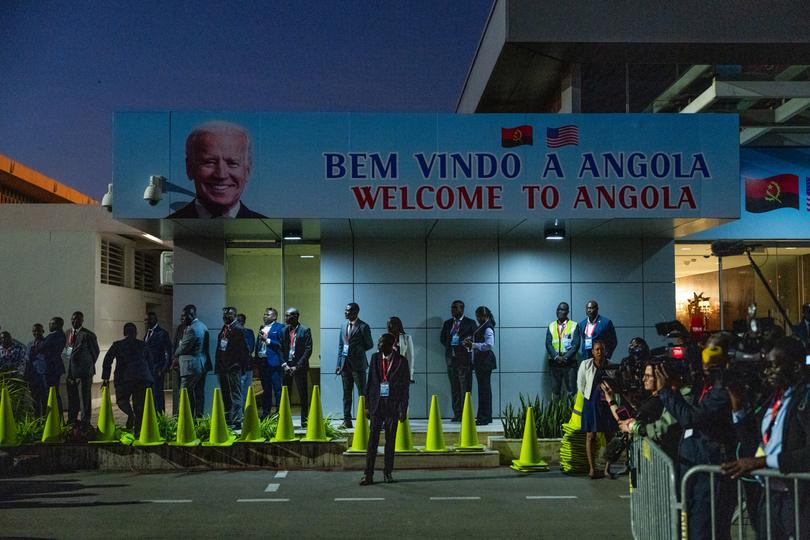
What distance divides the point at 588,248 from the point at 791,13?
6593 mm

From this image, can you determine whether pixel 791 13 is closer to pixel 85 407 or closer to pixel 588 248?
pixel 588 248

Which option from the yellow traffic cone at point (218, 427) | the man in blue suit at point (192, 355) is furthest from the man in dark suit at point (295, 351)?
the yellow traffic cone at point (218, 427)

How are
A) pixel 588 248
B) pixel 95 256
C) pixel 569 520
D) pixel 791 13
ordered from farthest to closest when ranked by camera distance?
pixel 95 256 → pixel 791 13 → pixel 588 248 → pixel 569 520

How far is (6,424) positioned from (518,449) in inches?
295

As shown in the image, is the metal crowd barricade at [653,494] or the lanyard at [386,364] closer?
the metal crowd barricade at [653,494]

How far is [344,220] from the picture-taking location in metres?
15.8

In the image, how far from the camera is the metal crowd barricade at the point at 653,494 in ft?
20.5

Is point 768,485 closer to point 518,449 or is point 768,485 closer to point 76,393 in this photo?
point 518,449

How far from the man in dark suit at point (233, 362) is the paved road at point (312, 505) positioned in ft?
9.18

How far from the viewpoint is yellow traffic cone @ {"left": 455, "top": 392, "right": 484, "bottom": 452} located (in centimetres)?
1355

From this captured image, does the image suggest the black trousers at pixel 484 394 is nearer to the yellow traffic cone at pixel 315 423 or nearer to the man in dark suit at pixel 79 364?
the yellow traffic cone at pixel 315 423

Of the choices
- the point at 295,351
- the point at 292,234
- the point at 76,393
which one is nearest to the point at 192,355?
the point at 295,351

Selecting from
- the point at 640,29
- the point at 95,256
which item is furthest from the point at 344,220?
the point at 95,256

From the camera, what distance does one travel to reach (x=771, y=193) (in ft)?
64.8
